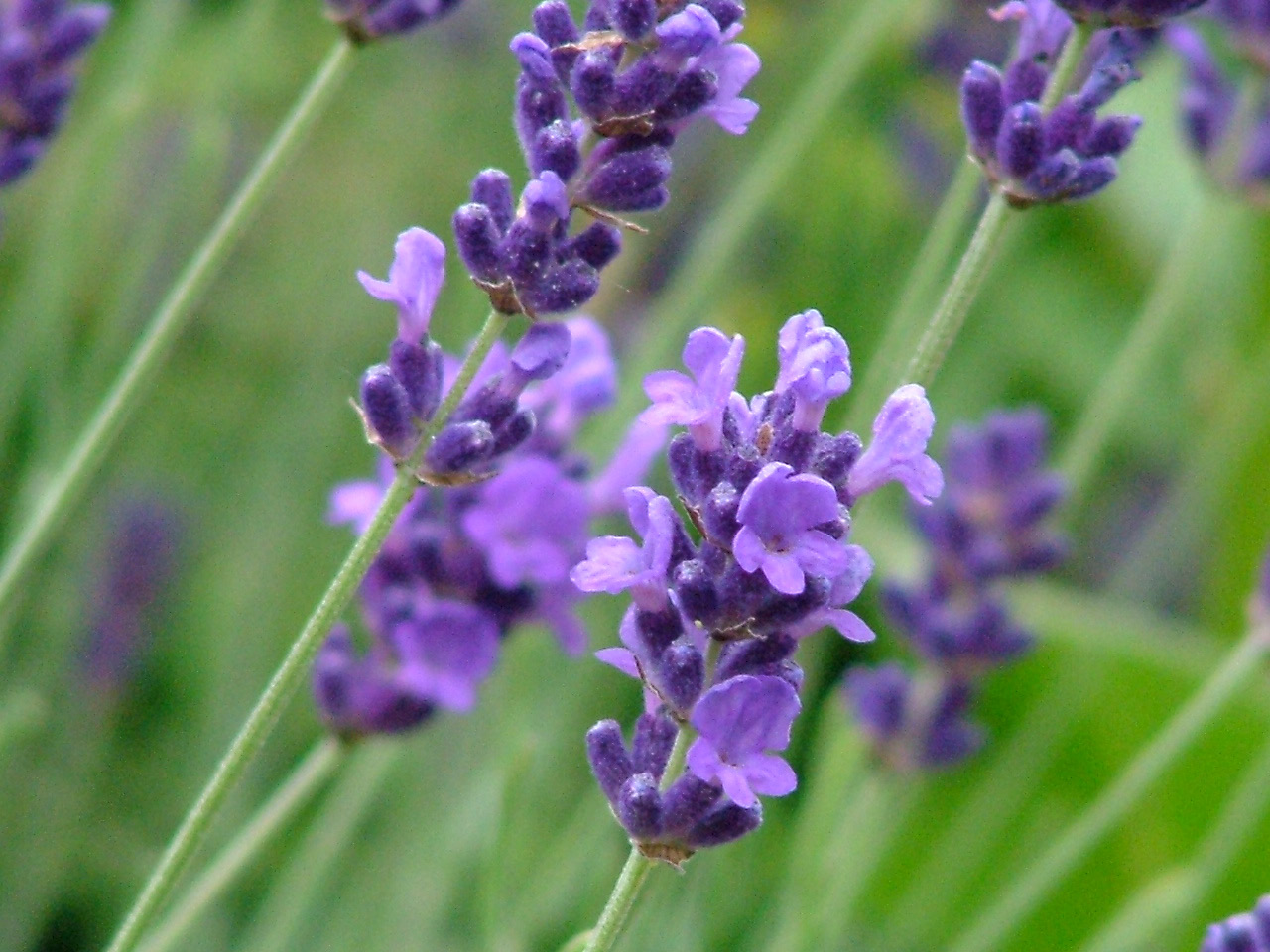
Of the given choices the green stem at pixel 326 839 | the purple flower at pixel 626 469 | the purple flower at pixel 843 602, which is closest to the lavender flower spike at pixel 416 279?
the purple flower at pixel 843 602

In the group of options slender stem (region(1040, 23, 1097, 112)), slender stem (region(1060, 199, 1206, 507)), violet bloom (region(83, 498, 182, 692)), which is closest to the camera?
slender stem (region(1040, 23, 1097, 112))

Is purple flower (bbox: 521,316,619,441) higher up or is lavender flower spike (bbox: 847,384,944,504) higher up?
lavender flower spike (bbox: 847,384,944,504)

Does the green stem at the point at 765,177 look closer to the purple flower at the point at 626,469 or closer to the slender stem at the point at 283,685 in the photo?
the purple flower at the point at 626,469

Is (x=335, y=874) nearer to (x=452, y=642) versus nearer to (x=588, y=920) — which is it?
(x=588, y=920)

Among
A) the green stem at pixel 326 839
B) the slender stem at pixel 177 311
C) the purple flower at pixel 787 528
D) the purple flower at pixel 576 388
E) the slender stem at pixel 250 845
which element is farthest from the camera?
the green stem at pixel 326 839

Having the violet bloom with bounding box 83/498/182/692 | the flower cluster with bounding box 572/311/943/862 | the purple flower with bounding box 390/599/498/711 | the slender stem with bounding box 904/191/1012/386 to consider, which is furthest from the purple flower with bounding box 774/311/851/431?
the violet bloom with bounding box 83/498/182/692

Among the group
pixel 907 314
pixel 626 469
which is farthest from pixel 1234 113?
pixel 626 469

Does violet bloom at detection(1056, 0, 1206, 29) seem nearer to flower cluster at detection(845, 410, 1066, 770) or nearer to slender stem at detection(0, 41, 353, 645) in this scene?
slender stem at detection(0, 41, 353, 645)

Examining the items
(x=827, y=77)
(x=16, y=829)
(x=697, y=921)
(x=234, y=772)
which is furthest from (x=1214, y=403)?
(x=234, y=772)
